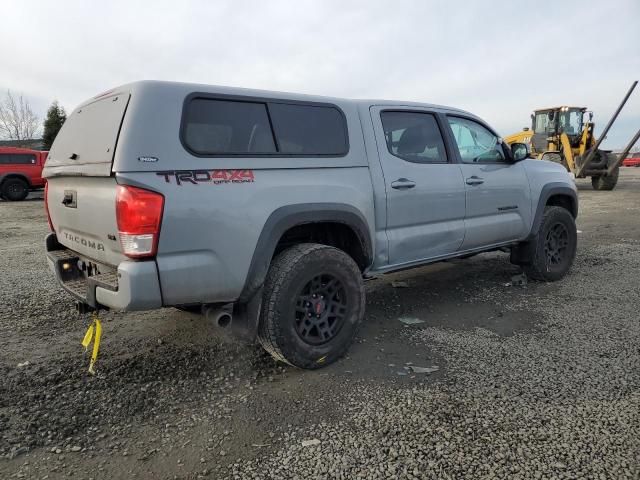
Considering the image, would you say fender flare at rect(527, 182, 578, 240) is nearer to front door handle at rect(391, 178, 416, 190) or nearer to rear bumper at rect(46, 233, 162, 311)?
front door handle at rect(391, 178, 416, 190)

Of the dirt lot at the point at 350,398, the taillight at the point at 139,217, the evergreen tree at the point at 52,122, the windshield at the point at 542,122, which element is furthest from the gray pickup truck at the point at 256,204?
the evergreen tree at the point at 52,122

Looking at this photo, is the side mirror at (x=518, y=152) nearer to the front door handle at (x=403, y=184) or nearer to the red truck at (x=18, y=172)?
the front door handle at (x=403, y=184)

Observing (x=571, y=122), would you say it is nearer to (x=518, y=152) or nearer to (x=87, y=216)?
(x=518, y=152)

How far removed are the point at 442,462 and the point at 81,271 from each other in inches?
105

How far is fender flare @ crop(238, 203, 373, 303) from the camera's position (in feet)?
9.86

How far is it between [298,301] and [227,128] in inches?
48.7

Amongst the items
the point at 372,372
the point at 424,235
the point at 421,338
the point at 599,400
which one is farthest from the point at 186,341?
the point at 599,400

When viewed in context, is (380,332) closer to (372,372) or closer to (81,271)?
(372,372)

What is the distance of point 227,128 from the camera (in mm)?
3025

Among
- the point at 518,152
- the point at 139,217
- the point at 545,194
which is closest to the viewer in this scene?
the point at 139,217

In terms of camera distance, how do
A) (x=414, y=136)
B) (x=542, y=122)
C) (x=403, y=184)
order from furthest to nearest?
(x=542, y=122) < (x=414, y=136) < (x=403, y=184)

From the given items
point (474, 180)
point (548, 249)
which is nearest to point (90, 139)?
point (474, 180)

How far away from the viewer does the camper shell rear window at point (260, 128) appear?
2.89 metres

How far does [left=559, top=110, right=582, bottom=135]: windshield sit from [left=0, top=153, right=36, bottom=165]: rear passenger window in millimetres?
20565
